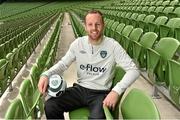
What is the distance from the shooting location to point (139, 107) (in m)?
1.38

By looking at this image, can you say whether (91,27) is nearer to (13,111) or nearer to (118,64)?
(118,64)

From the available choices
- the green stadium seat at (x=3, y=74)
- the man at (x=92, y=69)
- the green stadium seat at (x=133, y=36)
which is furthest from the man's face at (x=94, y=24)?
the green stadium seat at (x=133, y=36)

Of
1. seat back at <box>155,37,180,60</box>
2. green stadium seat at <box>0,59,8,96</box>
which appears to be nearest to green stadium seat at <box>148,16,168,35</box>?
seat back at <box>155,37,180,60</box>

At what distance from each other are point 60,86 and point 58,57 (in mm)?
3199

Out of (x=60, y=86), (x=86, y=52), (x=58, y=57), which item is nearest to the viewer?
(x=60, y=86)

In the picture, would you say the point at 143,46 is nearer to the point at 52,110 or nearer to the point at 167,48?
the point at 167,48

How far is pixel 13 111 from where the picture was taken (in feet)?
4.50

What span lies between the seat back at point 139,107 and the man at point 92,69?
11.9 inches

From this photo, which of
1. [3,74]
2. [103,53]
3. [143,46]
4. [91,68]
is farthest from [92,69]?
[3,74]

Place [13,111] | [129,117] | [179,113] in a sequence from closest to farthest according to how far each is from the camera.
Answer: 1. [13,111]
2. [129,117]
3. [179,113]

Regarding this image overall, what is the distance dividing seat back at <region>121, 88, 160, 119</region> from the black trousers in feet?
0.94

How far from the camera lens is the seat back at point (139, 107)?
127 centimetres

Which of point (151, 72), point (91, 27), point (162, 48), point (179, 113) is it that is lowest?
point (179, 113)

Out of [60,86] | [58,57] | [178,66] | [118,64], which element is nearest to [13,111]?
[60,86]
